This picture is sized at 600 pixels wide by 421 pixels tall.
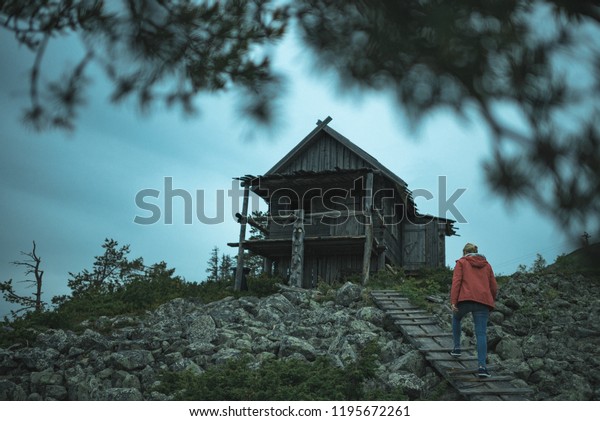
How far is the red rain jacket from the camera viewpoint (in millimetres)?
6887

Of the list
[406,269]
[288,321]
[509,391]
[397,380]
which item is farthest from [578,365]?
[406,269]

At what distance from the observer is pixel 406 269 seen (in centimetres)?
2005

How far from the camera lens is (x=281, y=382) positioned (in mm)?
6770

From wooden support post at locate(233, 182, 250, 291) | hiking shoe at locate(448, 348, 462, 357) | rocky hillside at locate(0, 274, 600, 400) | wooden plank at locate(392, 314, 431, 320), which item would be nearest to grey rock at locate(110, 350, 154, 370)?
rocky hillside at locate(0, 274, 600, 400)

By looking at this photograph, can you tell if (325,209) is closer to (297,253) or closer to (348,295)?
(297,253)

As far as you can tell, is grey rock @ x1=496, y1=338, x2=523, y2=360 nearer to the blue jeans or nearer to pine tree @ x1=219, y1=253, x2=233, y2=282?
the blue jeans

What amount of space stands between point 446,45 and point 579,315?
8.13 metres

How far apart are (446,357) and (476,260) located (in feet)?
4.74

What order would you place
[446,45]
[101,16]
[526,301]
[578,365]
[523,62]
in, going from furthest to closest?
[526,301] → [578,365] → [101,16] → [446,45] → [523,62]

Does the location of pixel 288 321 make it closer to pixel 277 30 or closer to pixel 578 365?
pixel 578 365

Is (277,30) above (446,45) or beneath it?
above

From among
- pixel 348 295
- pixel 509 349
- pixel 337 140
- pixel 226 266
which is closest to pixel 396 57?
pixel 509 349

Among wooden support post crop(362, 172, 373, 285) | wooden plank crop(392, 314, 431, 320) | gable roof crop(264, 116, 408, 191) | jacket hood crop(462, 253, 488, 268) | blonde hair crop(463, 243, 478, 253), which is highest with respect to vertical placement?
gable roof crop(264, 116, 408, 191)

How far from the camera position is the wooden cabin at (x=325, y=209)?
1734cm
